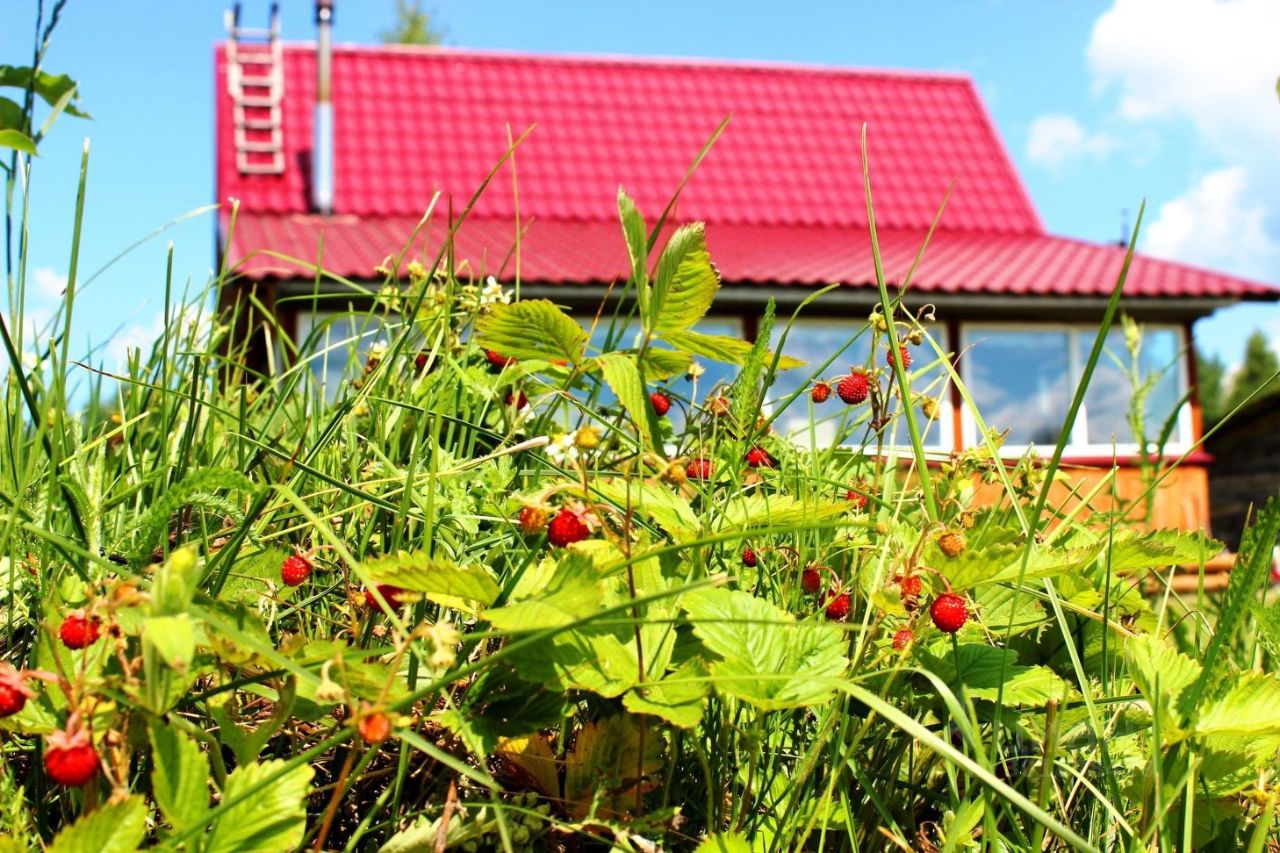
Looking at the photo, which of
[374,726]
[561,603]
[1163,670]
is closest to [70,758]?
[374,726]

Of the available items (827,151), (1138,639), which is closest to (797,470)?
(1138,639)

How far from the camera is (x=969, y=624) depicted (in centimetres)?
96

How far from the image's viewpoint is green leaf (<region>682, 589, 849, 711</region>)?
0.76 meters

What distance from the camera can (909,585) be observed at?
0.81 meters

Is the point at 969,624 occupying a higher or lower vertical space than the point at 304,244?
lower

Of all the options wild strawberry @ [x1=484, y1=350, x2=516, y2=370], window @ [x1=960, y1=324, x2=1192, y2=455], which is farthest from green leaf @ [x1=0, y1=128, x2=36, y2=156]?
window @ [x1=960, y1=324, x2=1192, y2=455]

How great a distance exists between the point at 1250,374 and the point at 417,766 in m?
67.9

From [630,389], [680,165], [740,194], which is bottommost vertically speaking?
[630,389]

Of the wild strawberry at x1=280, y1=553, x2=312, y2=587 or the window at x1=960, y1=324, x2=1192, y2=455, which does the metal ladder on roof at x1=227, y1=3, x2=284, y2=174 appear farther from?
the wild strawberry at x1=280, y1=553, x2=312, y2=587

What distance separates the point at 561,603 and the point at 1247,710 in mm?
513

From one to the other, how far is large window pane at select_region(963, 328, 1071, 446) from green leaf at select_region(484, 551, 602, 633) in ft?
40.3

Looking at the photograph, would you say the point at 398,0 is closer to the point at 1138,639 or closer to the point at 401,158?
the point at 401,158

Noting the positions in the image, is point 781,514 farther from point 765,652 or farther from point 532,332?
point 532,332

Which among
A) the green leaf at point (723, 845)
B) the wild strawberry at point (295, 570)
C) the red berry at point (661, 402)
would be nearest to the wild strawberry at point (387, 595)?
the wild strawberry at point (295, 570)
